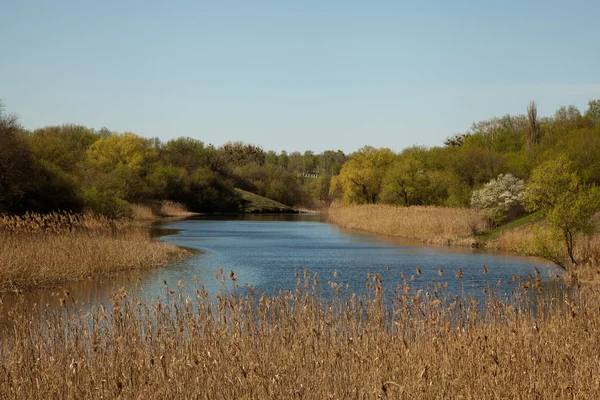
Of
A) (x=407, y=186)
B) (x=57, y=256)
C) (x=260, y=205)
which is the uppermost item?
(x=407, y=186)

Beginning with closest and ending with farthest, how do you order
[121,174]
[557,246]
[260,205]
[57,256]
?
[57,256] < [557,246] < [121,174] < [260,205]

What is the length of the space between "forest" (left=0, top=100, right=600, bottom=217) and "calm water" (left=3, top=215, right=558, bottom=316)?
4821 mm

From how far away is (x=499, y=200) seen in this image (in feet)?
143

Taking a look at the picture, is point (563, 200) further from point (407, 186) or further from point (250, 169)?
point (250, 169)

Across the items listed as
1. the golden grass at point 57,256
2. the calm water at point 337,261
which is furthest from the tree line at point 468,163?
the golden grass at point 57,256

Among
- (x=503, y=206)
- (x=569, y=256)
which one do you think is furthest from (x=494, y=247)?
(x=569, y=256)

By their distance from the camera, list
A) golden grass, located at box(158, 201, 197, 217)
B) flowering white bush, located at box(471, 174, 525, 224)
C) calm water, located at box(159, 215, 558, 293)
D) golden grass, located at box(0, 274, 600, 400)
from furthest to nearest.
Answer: golden grass, located at box(158, 201, 197, 217) < flowering white bush, located at box(471, 174, 525, 224) < calm water, located at box(159, 215, 558, 293) < golden grass, located at box(0, 274, 600, 400)

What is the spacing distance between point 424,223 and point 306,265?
16967 mm

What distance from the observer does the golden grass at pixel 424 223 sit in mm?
40969

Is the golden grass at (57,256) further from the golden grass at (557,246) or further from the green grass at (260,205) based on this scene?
the green grass at (260,205)

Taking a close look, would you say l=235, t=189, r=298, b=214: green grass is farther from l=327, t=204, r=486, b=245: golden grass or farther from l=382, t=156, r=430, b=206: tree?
l=327, t=204, r=486, b=245: golden grass

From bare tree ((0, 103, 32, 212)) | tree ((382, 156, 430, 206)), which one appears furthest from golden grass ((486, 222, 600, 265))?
tree ((382, 156, 430, 206))

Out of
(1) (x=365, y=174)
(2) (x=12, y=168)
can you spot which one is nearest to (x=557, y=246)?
(2) (x=12, y=168)

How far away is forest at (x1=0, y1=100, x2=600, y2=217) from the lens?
39781 millimetres
